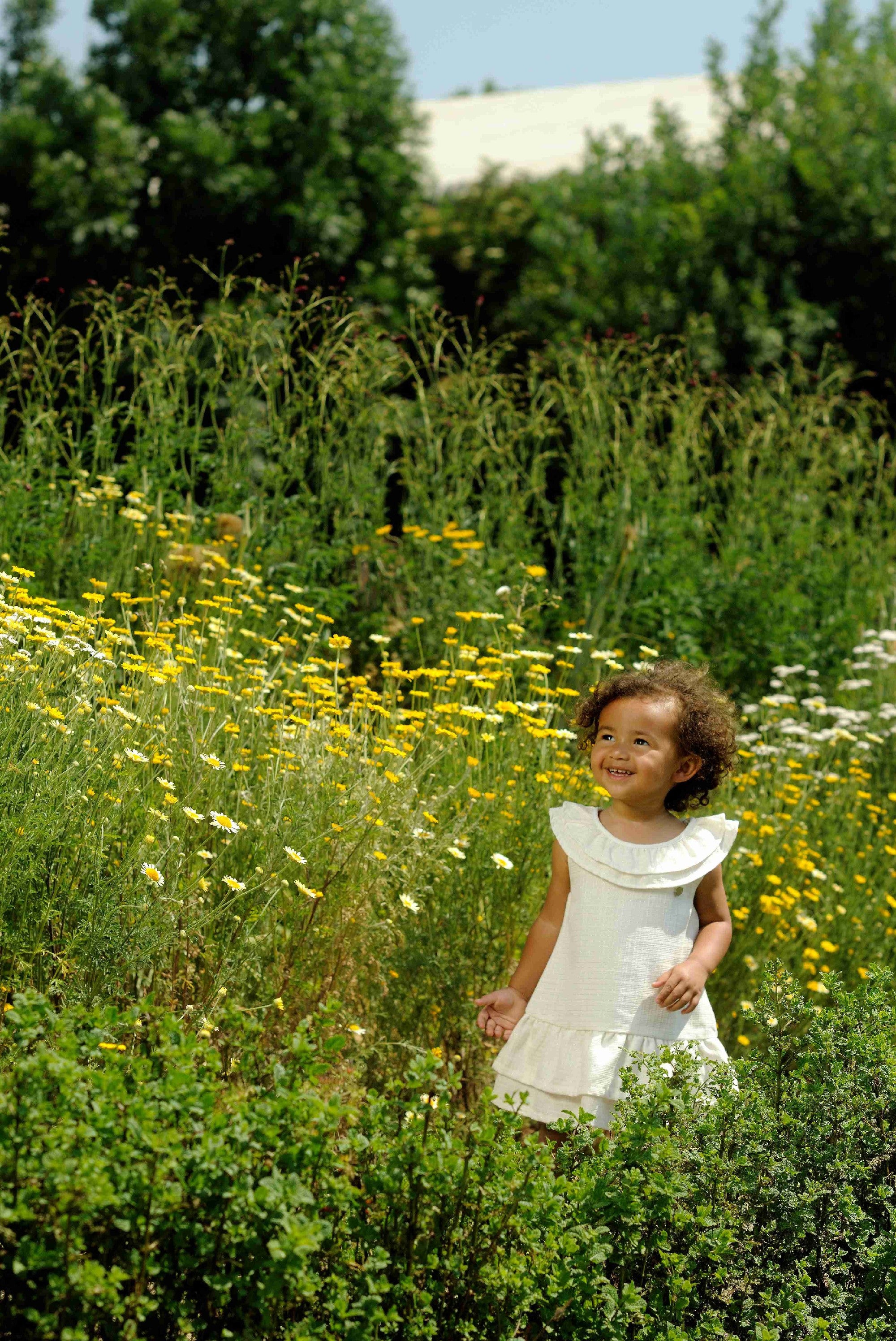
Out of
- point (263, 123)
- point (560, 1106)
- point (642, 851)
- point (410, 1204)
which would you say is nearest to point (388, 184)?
point (263, 123)

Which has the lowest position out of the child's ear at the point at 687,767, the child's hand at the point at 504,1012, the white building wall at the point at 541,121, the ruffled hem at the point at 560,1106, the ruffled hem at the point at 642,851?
the ruffled hem at the point at 560,1106

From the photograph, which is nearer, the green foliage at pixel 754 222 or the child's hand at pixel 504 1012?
the child's hand at pixel 504 1012

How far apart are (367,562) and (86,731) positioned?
3.15 metres

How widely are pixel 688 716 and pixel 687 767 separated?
0.38ft

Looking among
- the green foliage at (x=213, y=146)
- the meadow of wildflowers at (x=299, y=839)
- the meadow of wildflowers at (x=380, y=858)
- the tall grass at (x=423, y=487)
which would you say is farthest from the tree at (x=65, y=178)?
the meadow of wildflowers at (x=299, y=839)

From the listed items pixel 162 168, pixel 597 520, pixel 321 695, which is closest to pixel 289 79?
pixel 162 168

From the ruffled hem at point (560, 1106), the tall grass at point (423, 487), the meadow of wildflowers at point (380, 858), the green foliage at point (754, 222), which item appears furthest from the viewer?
the green foliage at point (754, 222)

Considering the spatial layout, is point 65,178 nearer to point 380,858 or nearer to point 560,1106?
point 380,858

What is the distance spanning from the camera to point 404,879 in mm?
3441

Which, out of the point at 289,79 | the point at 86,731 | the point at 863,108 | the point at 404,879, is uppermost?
the point at 289,79

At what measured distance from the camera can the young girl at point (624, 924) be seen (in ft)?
9.29

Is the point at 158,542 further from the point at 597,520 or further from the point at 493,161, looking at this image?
the point at 493,161

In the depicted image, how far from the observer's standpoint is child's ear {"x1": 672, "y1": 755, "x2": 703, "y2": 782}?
3.07 metres

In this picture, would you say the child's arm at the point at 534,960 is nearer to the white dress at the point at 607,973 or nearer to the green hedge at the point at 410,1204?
the white dress at the point at 607,973
